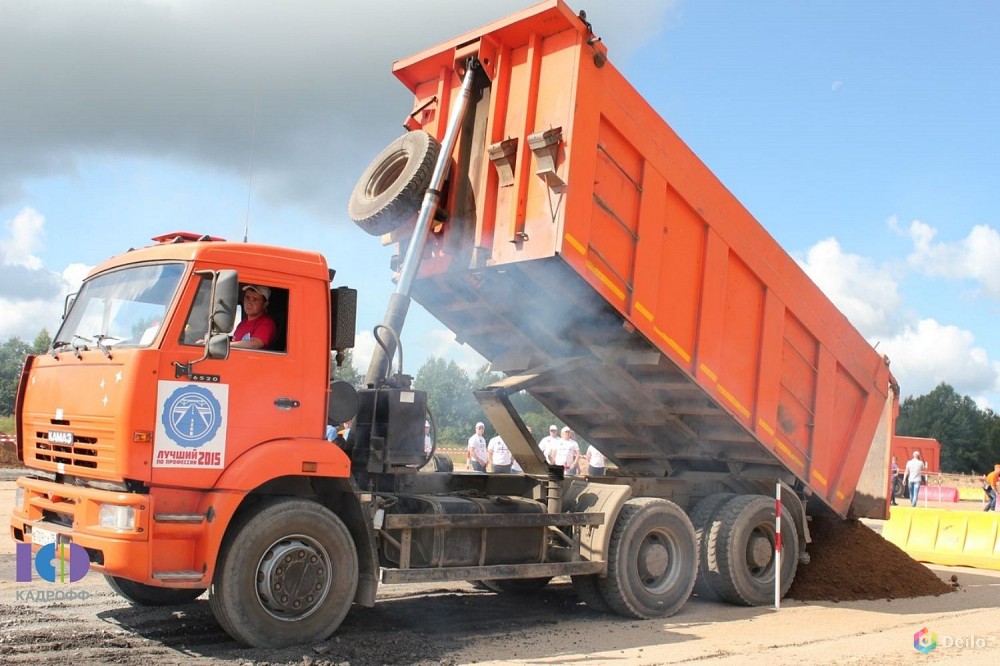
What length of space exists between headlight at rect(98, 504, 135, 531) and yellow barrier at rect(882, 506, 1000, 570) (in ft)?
31.2

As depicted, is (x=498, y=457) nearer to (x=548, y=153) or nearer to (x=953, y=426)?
(x=548, y=153)

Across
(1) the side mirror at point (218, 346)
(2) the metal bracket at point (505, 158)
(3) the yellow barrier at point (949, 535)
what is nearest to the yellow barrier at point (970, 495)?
(3) the yellow barrier at point (949, 535)

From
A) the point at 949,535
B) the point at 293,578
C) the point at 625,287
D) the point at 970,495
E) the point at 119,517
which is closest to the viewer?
the point at 119,517

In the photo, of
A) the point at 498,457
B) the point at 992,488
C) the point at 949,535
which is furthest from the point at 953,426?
the point at 498,457

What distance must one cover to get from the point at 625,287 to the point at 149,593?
428cm

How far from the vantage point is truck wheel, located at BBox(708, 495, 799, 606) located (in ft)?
27.5

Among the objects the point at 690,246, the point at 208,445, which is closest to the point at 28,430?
the point at 208,445

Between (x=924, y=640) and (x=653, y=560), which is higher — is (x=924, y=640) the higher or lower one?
the lower one

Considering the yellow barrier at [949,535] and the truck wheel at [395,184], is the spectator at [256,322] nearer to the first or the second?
the truck wheel at [395,184]

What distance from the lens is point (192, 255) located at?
5.77 m

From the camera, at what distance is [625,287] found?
7.15 m

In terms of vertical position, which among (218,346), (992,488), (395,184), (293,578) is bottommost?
(992,488)

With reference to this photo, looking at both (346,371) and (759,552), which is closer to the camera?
(346,371)

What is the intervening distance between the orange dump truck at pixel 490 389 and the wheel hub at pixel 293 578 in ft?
0.05
